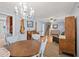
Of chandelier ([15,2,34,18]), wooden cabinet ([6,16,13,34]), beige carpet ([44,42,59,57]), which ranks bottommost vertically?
beige carpet ([44,42,59,57])

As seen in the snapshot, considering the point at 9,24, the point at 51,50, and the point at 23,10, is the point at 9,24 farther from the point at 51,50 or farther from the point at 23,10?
the point at 51,50

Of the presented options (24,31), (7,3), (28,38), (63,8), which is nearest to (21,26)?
(24,31)

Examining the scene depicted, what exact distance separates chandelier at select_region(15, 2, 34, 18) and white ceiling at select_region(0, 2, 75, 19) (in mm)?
60

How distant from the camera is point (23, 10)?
6.89 feet

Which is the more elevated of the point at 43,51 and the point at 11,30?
the point at 11,30

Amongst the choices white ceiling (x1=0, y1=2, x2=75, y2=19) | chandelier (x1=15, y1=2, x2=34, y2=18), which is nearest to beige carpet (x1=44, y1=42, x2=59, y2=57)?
white ceiling (x1=0, y1=2, x2=75, y2=19)

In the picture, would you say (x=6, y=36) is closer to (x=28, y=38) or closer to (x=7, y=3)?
(x=28, y=38)

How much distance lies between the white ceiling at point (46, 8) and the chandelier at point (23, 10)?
60 millimetres

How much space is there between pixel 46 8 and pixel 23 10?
16.8 inches

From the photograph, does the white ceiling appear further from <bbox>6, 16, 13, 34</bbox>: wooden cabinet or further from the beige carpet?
the beige carpet

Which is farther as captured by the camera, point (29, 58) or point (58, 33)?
point (58, 33)

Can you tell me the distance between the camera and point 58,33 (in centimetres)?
225

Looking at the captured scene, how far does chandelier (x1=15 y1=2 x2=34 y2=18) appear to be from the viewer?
207 centimetres

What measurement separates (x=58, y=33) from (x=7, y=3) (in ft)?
3.62
